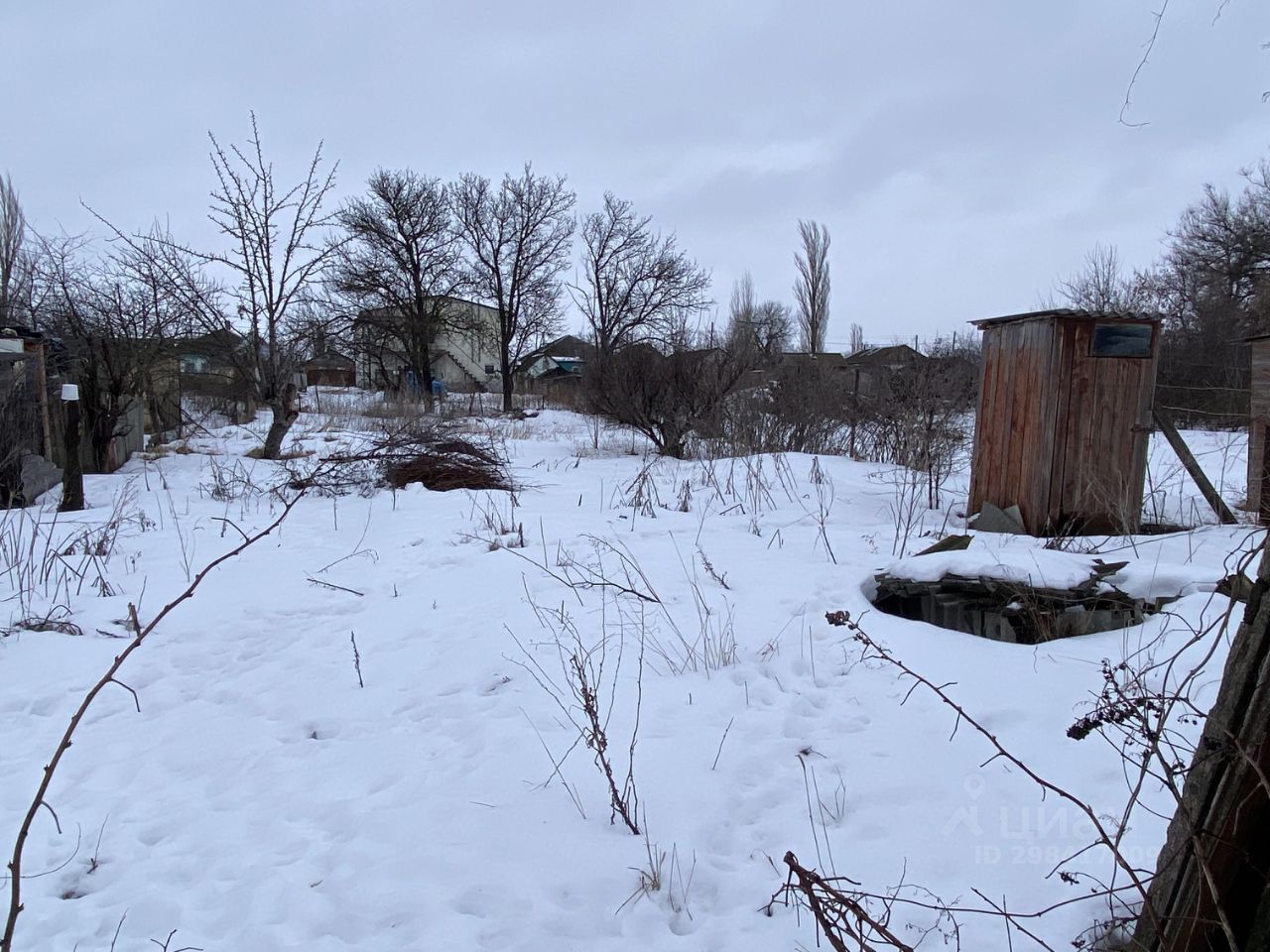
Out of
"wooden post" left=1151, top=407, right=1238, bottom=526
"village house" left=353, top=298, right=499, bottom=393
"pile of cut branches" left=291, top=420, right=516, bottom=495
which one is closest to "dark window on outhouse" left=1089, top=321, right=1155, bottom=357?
"wooden post" left=1151, top=407, right=1238, bottom=526

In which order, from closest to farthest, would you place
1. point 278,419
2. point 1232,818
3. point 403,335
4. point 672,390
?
point 1232,818, point 278,419, point 672,390, point 403,335

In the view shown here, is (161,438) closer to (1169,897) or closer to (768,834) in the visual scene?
(768,834)

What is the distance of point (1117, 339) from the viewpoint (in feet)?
17.6

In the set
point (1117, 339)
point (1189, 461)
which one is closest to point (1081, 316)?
point (1117, 339)

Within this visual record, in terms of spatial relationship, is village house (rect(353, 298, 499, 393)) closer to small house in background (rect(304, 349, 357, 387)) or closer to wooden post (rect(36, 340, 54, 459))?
small house in background (rect(304, 349, 357, 387))

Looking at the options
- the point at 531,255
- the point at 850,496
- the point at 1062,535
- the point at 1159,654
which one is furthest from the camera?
the point at 531,255

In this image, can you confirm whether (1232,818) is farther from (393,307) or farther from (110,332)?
(393,307)

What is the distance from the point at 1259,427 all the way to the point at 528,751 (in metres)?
6.67

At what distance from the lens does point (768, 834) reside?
2121 millimetres

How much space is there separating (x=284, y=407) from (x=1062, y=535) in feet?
30.5

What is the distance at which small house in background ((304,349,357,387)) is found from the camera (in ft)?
38.4

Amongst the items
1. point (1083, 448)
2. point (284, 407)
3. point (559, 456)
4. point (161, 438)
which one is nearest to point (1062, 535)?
point (1083, 448)

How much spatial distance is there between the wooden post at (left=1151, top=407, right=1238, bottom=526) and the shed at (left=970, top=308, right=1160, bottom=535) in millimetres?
94

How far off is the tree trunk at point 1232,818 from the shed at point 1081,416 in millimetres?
4622
